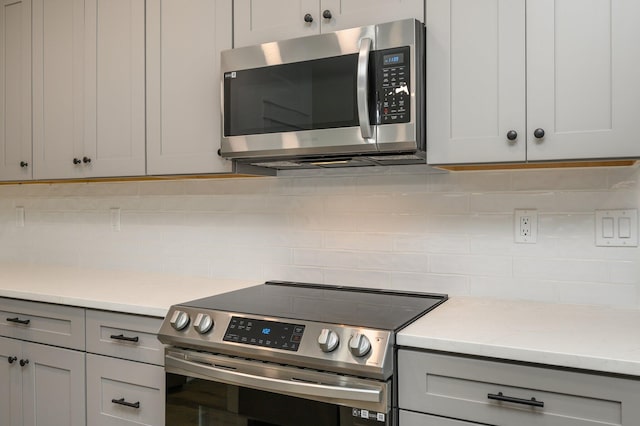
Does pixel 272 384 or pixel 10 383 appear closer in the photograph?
pixel 272 384

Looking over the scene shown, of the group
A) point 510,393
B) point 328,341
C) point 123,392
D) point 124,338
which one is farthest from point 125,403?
point 510,393

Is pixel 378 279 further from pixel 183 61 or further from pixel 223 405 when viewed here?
pixel 183 61

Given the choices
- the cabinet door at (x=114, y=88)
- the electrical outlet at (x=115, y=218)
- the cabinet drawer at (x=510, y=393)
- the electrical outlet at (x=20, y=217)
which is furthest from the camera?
the electrical outlet at (x=20, y=217)

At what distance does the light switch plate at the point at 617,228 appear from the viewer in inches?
67.0

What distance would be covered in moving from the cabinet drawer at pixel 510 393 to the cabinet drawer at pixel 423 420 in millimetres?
13

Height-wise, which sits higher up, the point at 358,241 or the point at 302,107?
the point at 302,107

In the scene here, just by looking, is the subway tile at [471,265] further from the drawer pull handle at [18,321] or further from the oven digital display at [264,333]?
the drawer pull handle at [18,321]

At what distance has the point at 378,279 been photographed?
209cm

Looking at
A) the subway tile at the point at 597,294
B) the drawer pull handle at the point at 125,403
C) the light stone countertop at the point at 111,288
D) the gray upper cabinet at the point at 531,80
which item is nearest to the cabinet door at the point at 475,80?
the gray upper cabinet at the point at 531,80

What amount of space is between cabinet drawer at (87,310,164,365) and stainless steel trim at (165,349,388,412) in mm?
122

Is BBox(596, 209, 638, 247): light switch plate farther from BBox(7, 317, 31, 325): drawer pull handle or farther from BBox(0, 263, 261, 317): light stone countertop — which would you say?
BBox(7, 317, 31, 325): drawer pull handle

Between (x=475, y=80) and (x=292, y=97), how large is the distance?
61 cm

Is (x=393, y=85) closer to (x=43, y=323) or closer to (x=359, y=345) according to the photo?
(x=359, y=345)

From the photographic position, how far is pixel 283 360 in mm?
1469
